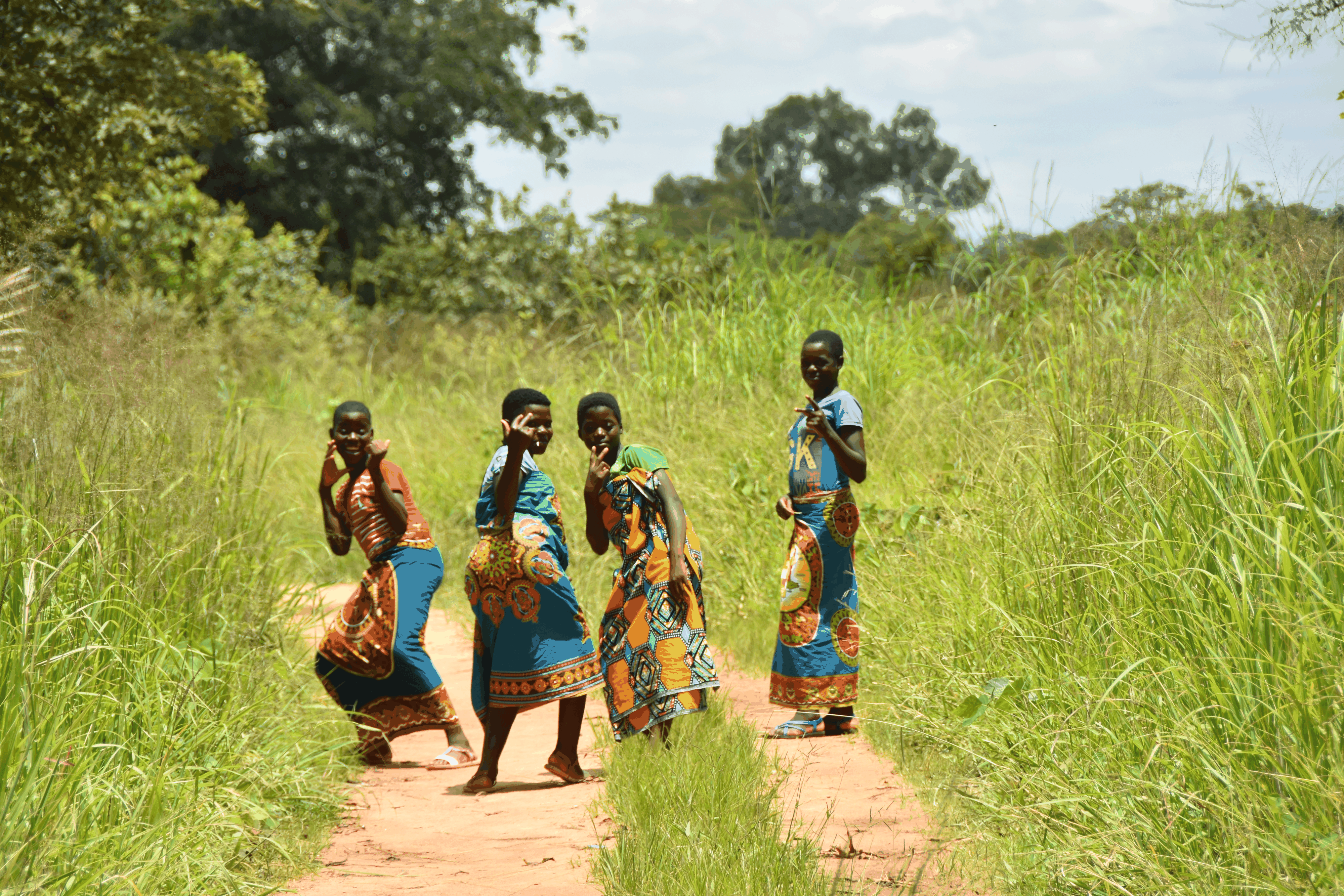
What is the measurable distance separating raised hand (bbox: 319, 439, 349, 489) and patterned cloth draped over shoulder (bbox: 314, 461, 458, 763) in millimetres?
108

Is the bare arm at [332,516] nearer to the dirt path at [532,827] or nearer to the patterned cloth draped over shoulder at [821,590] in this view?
the dirt path at [532,827]

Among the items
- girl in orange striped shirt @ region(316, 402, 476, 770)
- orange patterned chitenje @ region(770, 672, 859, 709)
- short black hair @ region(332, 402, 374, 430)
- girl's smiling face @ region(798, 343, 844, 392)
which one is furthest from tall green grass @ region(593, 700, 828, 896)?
short black hair @ region(332, 402, 374, 430)

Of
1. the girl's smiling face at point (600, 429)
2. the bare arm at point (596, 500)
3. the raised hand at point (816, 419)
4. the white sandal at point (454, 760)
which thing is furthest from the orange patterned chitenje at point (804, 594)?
the white sandal at point (454, 760)

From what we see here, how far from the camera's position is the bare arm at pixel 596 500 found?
4.78m

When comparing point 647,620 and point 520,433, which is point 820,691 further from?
point 520,433

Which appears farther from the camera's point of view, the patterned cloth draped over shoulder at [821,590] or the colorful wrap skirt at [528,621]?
the patterned cloth draped over shoulder at [821,590]

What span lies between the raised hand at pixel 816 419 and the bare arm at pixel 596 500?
1010 mm

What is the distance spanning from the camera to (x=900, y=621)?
558 centimetres

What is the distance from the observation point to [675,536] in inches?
187

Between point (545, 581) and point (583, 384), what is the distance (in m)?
6.20

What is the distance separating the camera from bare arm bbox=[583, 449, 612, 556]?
4777 millimetres

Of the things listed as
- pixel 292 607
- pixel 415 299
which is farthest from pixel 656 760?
pixel 415 299

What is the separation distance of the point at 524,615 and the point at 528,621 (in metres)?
0.03

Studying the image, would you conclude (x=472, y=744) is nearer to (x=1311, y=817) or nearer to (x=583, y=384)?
(x=1311, y=817)
